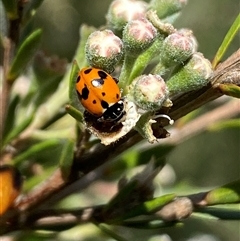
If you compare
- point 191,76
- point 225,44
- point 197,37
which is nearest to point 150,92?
point 191,76

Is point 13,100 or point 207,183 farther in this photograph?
point 207,183

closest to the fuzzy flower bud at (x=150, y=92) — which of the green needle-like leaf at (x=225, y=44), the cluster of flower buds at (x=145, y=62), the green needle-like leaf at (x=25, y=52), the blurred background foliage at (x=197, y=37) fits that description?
the cluster of flower buds at (x=145, y=62)

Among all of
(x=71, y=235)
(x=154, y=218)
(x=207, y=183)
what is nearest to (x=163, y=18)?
(x=154, y=218)

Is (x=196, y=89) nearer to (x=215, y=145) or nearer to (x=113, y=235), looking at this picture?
(x=113, y=235)

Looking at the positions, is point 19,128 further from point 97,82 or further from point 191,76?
point 191,76

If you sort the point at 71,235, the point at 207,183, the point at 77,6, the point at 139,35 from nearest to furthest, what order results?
the point at 139,35 → the point at 71,235 → the point at 207,183 → the point at 77,6

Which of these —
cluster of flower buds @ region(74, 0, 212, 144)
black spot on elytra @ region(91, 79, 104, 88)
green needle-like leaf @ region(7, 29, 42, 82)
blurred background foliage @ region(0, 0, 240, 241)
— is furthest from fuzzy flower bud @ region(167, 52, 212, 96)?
blurred background foliage @ region(0, 0, 240, 241)

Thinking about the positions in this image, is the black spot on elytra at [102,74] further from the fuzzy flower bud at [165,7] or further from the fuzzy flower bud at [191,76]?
the fuzzy flower bud at [165,7]
